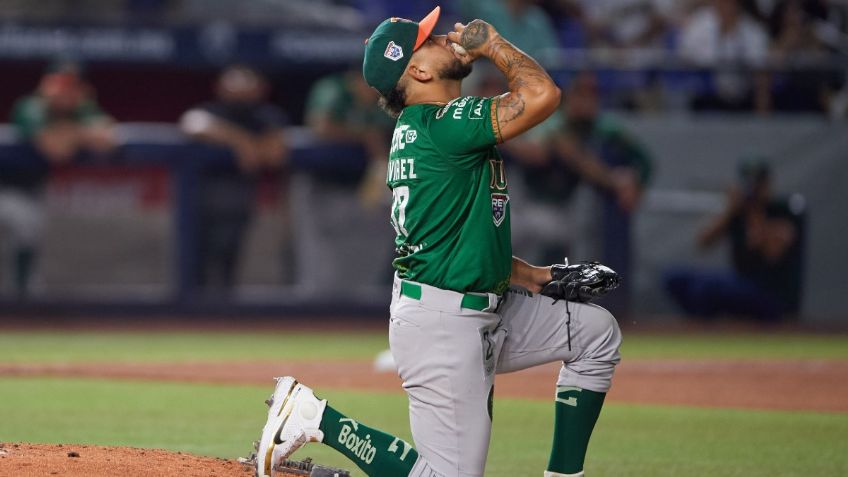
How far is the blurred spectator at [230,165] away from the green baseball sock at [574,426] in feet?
28.5

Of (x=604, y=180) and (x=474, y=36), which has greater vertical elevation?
(x=474, y=36)

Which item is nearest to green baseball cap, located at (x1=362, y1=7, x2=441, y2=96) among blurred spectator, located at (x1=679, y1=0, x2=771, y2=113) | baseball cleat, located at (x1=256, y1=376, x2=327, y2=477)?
baseball cleat, located at (x1=256, y1=376, x2=327, y2=477)

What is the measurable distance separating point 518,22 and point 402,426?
7.77 meters

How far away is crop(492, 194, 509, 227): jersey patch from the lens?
4.04 meters

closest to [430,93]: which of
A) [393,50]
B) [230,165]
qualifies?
[393,50]

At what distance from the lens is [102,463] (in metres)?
4.56

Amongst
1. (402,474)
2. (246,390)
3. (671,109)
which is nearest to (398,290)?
(402,474)

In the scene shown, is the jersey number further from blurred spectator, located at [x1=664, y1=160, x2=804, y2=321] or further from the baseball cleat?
blurred spectator, located at [x1=664, y1=160, x2=804, y2=321]

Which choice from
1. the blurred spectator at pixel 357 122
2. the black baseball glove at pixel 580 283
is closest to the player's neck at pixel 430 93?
the black baseball glove at pixel 580 283

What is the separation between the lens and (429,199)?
4000mm

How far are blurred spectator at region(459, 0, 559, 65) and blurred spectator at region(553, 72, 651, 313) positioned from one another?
0.65 m

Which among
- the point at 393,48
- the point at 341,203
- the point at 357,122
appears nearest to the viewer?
the point at 393,48

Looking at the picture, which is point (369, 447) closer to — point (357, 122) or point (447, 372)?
point (447, 372)

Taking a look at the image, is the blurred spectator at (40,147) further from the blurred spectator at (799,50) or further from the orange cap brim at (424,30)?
the orange cap brim at (424,30)
